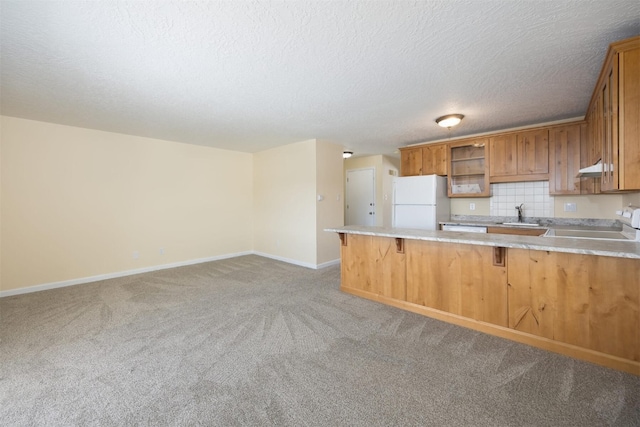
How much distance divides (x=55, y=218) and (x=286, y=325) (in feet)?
12.9

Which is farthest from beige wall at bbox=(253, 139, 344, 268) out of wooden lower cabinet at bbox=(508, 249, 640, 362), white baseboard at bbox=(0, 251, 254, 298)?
wooden lower cabinet at bbox=(508, 249, 640, 362)

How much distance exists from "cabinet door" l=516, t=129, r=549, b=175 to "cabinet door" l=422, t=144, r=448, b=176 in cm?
105

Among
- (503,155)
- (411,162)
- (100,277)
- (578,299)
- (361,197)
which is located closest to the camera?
(578,299)

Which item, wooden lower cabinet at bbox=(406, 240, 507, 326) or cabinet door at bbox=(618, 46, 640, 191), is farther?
wooden lower cabinet at bbox=(406, 240, 507, 326)

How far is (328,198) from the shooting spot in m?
5.18

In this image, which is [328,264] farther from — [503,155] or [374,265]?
[503,155]

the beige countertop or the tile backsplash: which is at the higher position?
the tile backsplash

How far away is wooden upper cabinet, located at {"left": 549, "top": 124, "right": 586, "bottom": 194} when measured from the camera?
357cm

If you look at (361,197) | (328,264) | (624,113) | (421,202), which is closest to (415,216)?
(421,202)

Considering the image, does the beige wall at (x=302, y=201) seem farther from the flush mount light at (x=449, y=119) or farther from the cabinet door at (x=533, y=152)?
the cabinet door at (x=533, y=152)

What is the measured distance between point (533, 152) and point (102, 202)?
667cm

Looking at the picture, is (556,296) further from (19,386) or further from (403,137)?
(19,386)

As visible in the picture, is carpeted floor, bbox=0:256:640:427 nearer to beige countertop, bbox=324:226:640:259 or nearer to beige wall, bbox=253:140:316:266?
beige countertop, bbox=324:226:640:259

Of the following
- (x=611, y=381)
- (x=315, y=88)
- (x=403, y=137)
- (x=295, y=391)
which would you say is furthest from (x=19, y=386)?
(x=403, y=137)
